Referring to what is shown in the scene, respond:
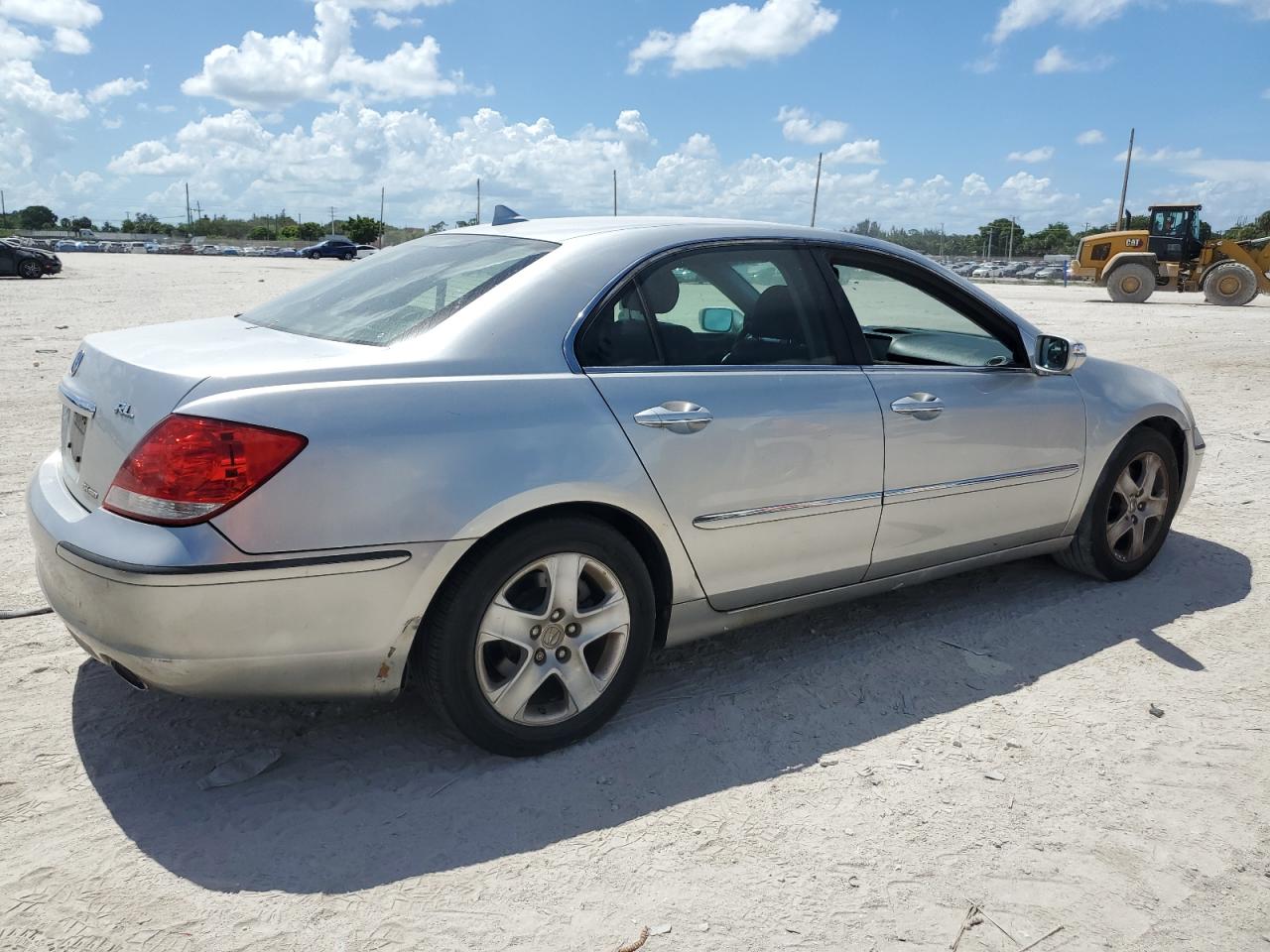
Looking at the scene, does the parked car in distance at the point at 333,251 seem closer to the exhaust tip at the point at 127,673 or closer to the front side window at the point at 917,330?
the front side window at the point at 917,330

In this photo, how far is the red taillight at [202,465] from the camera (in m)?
2.51

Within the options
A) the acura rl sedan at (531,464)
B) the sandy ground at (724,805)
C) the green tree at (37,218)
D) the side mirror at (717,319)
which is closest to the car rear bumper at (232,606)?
the acura rl sedan at (531,464)

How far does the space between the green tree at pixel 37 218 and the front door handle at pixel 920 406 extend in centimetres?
13998

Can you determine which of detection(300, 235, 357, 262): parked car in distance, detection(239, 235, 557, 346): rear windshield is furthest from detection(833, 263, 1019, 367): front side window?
detection(300, 235, 357, 262): parked car in distance

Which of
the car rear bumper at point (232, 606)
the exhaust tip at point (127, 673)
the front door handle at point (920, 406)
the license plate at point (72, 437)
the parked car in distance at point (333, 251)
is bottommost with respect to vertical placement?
the exhaust tip at point (127, 673)

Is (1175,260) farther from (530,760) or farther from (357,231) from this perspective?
(357,231)

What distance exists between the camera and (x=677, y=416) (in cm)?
314

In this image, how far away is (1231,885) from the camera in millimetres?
2543

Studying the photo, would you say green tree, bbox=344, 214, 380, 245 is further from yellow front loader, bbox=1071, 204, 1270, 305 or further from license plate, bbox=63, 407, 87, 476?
license plate, bbox=63, 407, 87, 476

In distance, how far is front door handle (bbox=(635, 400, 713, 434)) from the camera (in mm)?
3092

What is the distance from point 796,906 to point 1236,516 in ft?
15.1

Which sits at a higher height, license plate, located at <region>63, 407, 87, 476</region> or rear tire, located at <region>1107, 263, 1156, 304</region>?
rear tire, located at <region>1107, 263, 1156, 304</region>

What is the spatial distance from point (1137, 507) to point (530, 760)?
3167mm

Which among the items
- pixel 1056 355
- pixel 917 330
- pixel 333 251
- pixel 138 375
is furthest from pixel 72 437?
pixel 333 251
